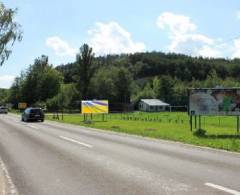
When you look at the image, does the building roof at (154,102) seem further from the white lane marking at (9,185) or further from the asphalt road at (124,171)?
the white lane marking at (9,185)

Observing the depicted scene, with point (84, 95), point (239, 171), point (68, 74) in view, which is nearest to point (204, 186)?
point (239, 171)

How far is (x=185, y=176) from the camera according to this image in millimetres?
11156

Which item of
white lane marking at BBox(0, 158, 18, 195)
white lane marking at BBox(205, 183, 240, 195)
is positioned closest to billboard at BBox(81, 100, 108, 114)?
white lane marking at BBox(0, 158, 18, 195)

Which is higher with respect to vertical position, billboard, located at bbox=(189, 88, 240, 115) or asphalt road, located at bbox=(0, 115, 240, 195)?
billboard, located at bbox=(189, 88, 240, 115)

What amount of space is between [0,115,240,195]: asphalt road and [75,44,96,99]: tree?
111m

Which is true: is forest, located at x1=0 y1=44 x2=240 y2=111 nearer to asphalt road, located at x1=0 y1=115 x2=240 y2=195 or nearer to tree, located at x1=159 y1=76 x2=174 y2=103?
tree, located at x1=159 y1=76 x2=174 y2=103

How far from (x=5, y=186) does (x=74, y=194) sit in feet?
6.85

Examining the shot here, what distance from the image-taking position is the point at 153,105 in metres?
143

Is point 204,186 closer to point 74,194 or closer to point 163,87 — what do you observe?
point 74,194

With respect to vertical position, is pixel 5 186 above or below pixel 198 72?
below

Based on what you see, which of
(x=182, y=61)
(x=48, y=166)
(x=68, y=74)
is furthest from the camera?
(x=182, y=61)

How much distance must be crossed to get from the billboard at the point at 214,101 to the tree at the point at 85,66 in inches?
3976

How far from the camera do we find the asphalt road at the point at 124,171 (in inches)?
385

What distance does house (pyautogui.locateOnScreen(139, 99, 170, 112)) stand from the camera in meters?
143
